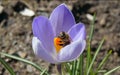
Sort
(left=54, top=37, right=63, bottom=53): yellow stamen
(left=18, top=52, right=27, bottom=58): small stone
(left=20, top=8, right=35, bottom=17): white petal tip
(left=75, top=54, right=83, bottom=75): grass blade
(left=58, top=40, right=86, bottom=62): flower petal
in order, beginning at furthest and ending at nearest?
(left=20, top=8, right=35, bottom=17): white petal tip, (left=18, top=52, right=27, bottom=58): small stone, (left=75, top=54, right=83, bottom=75): grass blade, (left=54, top=37, right=63, bottom=53): yellow stamen, (left=58, top=40, right=86, bottom=62): flower petal

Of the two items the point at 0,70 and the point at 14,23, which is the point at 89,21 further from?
the point at 0,70

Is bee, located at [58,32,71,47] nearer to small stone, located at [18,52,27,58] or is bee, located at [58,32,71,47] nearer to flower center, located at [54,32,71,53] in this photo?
flower center, located at [54,32,71,53]

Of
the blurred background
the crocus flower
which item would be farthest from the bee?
the blurred background

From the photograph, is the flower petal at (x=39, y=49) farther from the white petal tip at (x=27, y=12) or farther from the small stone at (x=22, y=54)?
the white petal tip at (x=27, y=12)

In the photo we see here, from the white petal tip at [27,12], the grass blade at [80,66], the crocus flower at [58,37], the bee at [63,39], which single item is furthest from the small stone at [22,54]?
the bee at [63,39]

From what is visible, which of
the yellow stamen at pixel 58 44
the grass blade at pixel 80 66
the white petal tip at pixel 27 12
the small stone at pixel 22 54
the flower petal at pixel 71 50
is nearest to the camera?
the flower petal at pixel 71 50

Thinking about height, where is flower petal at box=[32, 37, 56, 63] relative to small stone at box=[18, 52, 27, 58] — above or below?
above

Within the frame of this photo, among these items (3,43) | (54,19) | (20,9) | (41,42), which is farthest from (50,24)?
(20,9)
